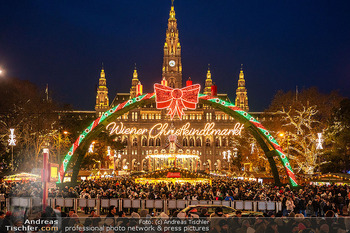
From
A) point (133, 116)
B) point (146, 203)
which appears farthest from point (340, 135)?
point (133, 116)

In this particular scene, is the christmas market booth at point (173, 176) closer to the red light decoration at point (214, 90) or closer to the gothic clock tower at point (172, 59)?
the red light decoration at point (214, 90)

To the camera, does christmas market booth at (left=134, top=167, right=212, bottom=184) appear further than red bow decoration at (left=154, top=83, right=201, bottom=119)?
Yes

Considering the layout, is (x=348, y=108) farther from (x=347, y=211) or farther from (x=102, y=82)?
(x=102, y=82)

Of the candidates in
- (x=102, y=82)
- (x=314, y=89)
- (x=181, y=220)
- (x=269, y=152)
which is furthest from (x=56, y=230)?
(x=102, y=82)

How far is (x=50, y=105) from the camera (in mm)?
48531

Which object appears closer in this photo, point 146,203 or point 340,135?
point 146,203

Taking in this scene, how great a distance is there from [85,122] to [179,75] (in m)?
70.9

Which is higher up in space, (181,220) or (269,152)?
(269,152)

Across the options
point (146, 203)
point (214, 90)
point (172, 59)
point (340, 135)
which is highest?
point (172, 59)

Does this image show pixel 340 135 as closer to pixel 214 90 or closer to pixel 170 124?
pixel 214 90

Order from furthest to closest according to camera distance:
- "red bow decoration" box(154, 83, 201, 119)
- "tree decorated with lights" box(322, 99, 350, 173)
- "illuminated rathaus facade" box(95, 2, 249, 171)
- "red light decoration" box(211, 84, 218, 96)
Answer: "illuminated rathaus facade" box(95, 2, 249, 171) → "tree decorated with lights" box(322, 99, 350, 173) → "red light decoration" box(211, 84, 218, 96) → "red bow decoration" box(154, 83, 201, 119)

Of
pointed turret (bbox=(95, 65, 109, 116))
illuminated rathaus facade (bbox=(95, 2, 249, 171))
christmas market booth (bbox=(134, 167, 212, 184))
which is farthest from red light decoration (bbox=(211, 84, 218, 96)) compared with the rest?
pointed turret (bbox=(95, 65, 109, 116))

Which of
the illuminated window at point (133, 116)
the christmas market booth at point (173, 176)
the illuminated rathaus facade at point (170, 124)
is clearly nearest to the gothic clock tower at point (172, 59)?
the illuminated rathaus facade at point (170, 124)

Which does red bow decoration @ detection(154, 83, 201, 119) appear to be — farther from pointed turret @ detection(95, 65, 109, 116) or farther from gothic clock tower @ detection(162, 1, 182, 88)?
gothic clock tower @ detection(162, 1, 182, 88)
